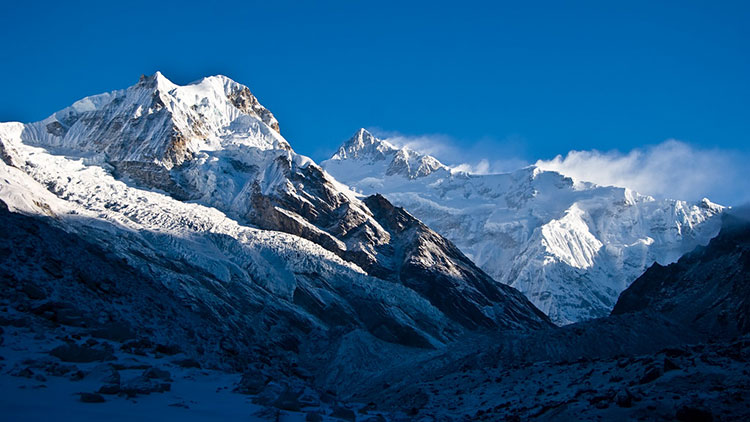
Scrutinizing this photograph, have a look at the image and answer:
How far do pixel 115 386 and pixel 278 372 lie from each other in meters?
21.5

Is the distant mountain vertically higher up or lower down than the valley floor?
higher up

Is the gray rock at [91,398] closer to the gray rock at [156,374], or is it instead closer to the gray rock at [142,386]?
the gray rock at [142,386]

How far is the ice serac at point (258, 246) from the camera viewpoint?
416 ft

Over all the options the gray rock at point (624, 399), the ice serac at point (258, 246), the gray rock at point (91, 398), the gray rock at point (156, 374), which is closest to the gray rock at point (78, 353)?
the gray rock at point (156, 374)

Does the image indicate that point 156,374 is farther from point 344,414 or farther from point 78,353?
point 344,414

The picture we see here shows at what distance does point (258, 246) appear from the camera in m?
156

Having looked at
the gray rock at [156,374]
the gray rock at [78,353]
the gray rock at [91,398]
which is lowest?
the gray rock at [91,398]

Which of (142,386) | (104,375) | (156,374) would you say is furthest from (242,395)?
(104,375)

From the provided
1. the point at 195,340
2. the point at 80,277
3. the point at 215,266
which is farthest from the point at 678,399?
the point at 215,266

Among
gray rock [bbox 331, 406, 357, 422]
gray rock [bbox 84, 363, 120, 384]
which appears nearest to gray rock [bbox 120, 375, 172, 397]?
gray rock [bbox 84, 363, 120, 384]

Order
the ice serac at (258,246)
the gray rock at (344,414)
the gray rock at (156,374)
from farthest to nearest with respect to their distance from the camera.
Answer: the ice serac at (258,246) → the gray rock at (344,414) → the gray rock at (156,374)

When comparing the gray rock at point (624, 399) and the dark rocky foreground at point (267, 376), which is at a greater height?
the dark rocky foreground at point (267, 376)

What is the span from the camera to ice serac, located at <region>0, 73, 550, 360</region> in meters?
127

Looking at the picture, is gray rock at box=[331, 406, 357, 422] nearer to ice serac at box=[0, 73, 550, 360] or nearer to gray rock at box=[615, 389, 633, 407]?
gray rock at box=[615, 389, 633, 407]
